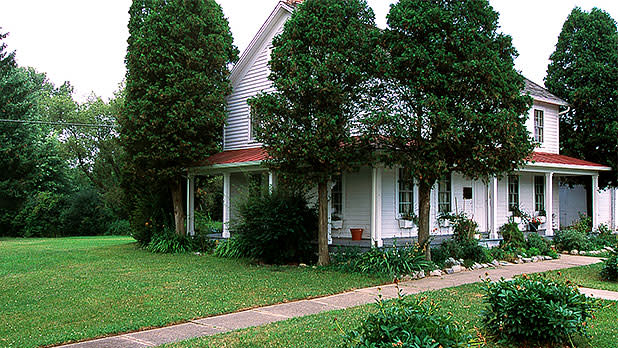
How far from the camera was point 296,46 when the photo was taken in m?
12.9

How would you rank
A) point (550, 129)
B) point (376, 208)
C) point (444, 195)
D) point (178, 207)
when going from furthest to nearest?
point (550, 129), point (178, 207), point (444, 195), point (376, 208)

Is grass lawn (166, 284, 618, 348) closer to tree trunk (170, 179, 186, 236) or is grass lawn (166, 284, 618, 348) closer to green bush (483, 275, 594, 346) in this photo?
green bush (483, 275, 594, 346)

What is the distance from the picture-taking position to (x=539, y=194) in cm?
2030

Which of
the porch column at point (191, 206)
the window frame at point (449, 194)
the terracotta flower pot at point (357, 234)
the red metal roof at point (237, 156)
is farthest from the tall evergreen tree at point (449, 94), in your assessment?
the porch column at point (191, 206)

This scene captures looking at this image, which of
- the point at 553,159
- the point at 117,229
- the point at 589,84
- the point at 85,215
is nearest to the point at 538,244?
the point at 553,159

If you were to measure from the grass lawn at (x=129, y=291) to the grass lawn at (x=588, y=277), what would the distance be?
4056 mm

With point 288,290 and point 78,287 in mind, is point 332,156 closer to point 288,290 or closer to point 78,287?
point 288,290

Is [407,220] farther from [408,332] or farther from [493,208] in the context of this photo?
[408,332]

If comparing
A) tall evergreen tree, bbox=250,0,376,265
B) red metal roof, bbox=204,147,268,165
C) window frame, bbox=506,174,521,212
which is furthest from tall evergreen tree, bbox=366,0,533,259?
window frame, bbox=506,174,521,212

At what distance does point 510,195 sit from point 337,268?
8.79 meters

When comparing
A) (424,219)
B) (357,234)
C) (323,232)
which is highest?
(424,219)

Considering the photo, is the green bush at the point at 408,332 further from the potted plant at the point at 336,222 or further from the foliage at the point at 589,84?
the foliage at the point at 589,84

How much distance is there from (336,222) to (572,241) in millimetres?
7662

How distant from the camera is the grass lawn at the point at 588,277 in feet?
35.1
